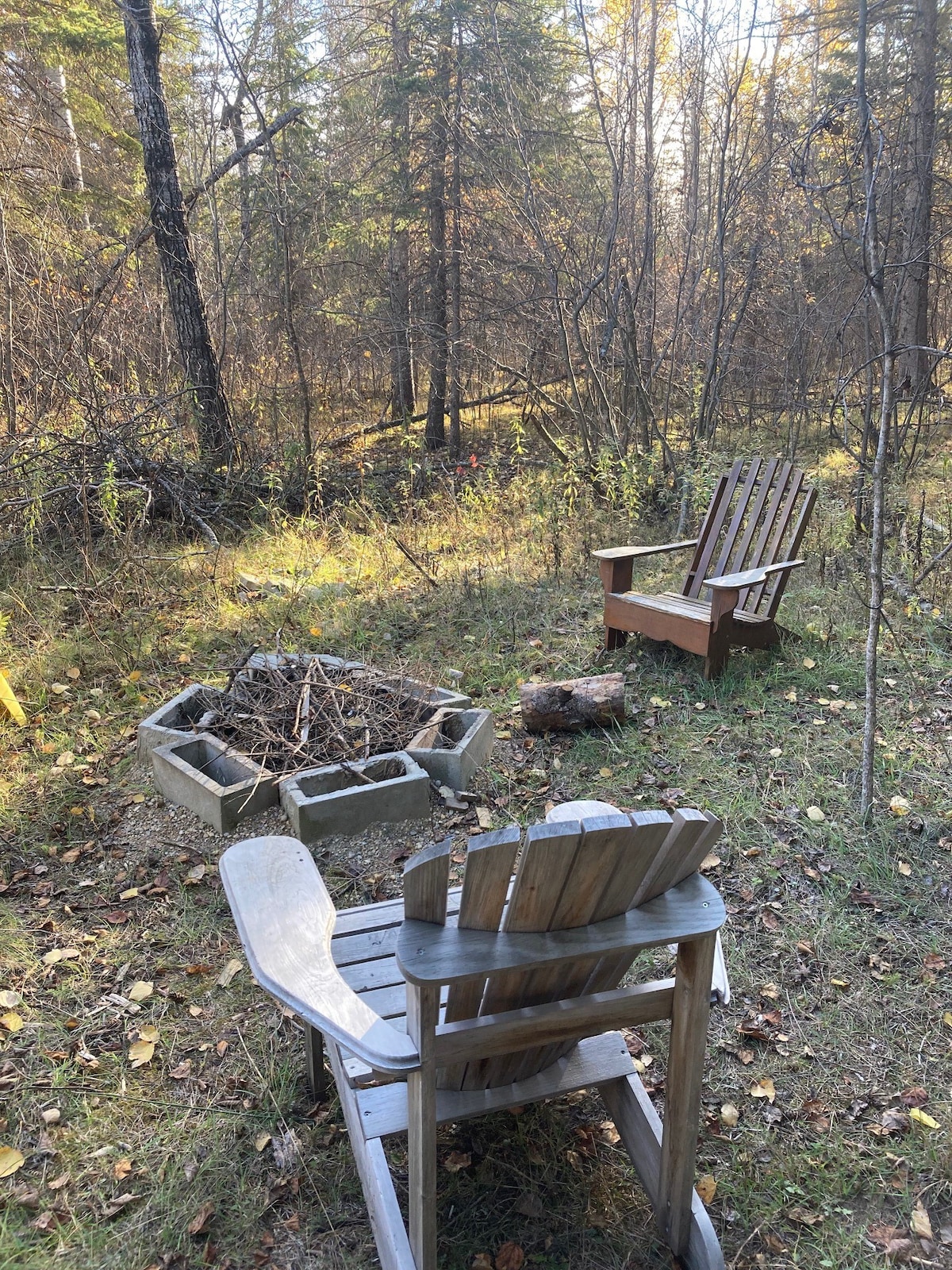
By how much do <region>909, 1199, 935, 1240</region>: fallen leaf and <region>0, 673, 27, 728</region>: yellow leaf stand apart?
418cm

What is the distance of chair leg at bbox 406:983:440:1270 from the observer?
4.39 feet

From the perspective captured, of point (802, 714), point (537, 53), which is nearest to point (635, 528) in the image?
point (802, 714)

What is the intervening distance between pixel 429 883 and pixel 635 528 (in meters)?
5.94

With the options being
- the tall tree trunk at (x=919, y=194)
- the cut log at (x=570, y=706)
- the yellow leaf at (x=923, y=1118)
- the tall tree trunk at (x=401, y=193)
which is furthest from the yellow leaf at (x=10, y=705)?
the tall tree trunk at (x=919, y=194)

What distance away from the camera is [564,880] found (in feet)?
4.31

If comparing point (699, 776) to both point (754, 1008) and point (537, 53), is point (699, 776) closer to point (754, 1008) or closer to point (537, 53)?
point (754, 1008)

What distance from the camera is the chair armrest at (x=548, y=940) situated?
130 centimetres

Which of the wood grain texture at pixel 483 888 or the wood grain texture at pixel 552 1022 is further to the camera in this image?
the wood grain texture at pixel 552 1022

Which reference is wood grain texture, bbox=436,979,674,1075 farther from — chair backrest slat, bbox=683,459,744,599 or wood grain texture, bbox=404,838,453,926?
chair backrest slat, bbox=683,459,744,599

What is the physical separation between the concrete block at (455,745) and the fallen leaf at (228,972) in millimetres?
1141

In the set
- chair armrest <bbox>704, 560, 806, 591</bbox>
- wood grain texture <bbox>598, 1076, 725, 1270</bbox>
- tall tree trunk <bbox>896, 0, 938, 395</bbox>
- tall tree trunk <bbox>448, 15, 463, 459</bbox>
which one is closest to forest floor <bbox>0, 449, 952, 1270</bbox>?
wood grain texture <bbox>598, 1076, 725, 1270</bbox>

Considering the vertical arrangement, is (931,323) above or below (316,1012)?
above

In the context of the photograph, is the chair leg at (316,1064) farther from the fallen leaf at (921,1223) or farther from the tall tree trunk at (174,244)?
the tall tree trunk at (174,244)

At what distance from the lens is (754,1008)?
2449 mm
